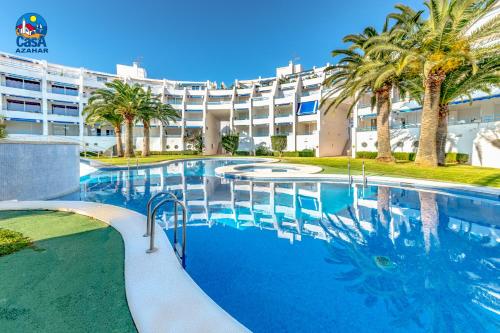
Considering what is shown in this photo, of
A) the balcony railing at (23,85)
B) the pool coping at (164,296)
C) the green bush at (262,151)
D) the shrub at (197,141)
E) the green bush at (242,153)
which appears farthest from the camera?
the shrub at (197,141)

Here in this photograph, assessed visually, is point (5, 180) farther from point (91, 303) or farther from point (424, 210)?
point (424, 210)

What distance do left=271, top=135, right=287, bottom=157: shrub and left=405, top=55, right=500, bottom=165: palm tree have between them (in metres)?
20.5

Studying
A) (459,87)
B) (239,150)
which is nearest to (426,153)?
(459,87)

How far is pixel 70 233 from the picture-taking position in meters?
5.34

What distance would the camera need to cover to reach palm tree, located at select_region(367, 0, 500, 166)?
13680 millimetres

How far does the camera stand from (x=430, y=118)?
1709 cm

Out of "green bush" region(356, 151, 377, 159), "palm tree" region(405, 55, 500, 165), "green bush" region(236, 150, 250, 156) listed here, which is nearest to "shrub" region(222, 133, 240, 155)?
"green bush" region(236, 150, 250, 156)

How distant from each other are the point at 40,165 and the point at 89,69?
2040 inches

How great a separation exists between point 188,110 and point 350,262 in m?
46.4

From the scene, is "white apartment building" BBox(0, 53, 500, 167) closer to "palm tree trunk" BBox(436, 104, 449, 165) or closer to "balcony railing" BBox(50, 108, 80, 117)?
"balcony railing" BBox(50, 108, 80, 117)

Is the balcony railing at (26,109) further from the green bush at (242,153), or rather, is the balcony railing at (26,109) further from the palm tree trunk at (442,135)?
the palm tree trunk at (442,135)

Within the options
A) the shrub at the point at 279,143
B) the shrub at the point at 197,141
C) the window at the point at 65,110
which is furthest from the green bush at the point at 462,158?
the window at the point at 65,110

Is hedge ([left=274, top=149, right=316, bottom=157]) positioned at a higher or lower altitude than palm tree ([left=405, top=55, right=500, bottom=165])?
lower

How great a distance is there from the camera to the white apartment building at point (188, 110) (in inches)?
1483
